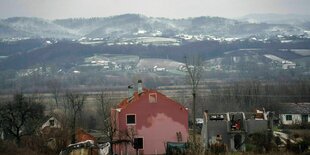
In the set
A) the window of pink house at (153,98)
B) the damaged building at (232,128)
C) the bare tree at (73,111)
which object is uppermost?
the window of pink house at (153,98)

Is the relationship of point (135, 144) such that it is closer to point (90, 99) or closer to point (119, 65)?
point (90, 99)

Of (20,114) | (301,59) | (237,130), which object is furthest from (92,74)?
(237,130)

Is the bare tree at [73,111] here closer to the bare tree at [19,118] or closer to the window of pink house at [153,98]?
the bare tree at [19,118]

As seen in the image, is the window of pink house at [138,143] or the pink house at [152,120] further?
the pink house at [152,120]

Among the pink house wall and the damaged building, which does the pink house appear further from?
the damaged building

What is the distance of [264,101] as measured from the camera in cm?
5600

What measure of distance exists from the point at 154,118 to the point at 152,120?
136 millimetres

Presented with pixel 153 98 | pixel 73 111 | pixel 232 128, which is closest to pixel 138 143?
pixel 153 98

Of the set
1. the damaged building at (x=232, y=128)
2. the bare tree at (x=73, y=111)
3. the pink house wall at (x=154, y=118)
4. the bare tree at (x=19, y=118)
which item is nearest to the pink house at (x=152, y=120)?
the pink house wall at (x=154, y=118)

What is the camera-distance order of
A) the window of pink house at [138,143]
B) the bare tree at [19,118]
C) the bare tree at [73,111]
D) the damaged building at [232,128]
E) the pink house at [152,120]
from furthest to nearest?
1. the bare tree at [19,118]
2. the bare tree at [73,111]
3. the pink house at [152,120]
4. the window of pink house at [138,143]
5. the damaged building at [232,128]

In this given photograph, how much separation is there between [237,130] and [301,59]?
362 feet

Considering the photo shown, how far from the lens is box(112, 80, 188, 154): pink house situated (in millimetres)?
29438

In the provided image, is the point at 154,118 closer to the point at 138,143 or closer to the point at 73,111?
the point at 138,143

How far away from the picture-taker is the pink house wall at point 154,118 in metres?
29.5
